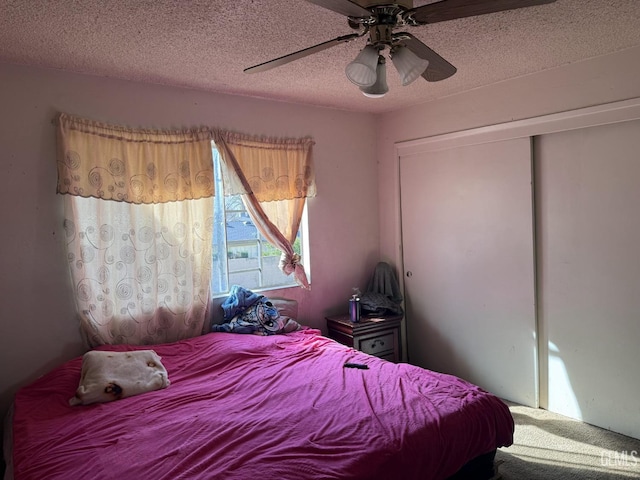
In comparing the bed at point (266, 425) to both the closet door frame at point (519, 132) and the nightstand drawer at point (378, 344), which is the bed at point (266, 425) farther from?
the closet door frame at point (519, 132)

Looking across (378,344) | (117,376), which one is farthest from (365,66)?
(378,344)

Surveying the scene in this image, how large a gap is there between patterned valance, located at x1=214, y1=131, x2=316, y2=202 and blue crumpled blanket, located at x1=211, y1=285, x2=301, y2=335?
2.52ft

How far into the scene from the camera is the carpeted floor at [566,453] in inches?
98.3

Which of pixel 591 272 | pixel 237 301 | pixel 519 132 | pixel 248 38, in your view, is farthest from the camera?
pixel 237 301

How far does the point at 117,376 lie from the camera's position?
2.44m

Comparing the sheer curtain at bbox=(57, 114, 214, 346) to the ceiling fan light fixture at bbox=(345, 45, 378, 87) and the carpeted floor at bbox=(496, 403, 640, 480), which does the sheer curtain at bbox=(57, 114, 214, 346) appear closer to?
the ceiling fan light fixture at bbox=(345, 45, 378, 87)

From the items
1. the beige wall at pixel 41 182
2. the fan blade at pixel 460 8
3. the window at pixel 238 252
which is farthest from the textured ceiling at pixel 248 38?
the window at pixel 238 252

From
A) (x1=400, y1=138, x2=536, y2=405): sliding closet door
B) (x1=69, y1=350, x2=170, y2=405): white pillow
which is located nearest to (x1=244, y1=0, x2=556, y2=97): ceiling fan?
(x1=400, y1=138, x2=536, y2=405): sliding closet door

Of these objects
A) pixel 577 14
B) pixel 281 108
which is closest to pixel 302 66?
pixel 281 108

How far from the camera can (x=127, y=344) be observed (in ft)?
9.70

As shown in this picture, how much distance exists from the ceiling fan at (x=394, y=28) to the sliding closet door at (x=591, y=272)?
1.51 meters

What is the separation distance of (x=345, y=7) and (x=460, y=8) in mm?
396

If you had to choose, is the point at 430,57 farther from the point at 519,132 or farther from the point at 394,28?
the point at 519,132

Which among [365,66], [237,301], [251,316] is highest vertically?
[365,66]
